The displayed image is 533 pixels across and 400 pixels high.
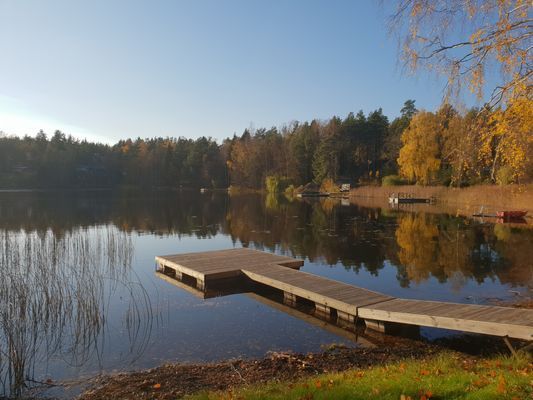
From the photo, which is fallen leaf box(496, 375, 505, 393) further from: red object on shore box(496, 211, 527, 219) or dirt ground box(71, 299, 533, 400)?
red object on shore box(496, 211, 527, 219)

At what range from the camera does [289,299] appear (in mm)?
10719

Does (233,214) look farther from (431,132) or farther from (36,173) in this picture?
(36,173)

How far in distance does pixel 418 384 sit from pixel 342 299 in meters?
4.62

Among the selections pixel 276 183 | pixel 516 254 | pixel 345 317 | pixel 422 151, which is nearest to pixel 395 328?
pixel 345 317

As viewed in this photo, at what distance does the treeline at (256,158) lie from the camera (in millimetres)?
49969

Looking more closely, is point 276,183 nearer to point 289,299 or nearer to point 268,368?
point 289,299

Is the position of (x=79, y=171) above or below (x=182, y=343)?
above

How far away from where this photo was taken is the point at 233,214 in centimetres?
3491

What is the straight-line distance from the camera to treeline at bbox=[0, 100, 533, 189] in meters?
50.0

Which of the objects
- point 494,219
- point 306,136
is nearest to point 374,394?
point 494,219

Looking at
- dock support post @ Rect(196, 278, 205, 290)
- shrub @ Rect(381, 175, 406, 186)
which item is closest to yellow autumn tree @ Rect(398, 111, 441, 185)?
shrub @ Rect(381, 175, 406, 186)

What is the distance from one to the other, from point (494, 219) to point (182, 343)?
88.7ft

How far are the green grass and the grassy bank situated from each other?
816 inches

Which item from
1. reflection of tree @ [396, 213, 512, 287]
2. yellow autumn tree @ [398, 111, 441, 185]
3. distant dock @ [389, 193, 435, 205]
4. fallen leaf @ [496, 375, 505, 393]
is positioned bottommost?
reflection of tree @ [396, 213, 512, 287]
